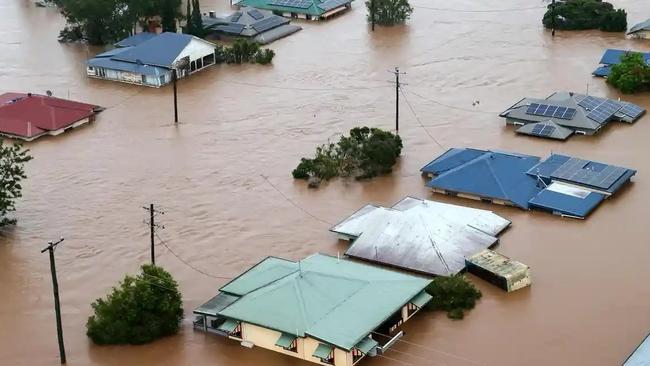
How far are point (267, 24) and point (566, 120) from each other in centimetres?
2191

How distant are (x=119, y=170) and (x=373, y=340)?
16.1 metres

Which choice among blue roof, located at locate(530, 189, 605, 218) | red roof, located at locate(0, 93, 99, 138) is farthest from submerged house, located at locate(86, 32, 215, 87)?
blue roof, located at locate(530, 189, 605, 218)

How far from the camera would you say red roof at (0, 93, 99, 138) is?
42.0 m

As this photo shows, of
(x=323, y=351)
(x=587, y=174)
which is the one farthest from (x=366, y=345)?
(x=587, y=174)

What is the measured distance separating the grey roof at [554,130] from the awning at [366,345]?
17.2 m

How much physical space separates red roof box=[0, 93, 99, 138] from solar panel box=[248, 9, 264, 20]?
1523 cm

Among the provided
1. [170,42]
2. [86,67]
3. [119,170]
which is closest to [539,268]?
[119,170]

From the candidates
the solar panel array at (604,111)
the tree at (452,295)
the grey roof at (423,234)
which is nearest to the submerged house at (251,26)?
the solar panel array at (604,111)

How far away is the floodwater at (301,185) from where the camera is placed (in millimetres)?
26438

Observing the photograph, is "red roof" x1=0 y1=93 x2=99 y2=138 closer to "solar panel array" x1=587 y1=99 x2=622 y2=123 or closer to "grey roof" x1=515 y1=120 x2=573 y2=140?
"grey roof" x1=515 y1=120 x2=573 y2=140

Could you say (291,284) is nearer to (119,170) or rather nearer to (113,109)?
(119,170)

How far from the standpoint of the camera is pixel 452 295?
89.9 ft

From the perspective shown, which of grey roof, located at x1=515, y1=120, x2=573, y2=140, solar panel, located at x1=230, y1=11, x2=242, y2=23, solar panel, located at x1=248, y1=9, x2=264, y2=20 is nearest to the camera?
grey roof, located at x1=515, y1=120, x2=573, y2=140

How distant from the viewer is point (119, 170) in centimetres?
3806
